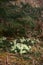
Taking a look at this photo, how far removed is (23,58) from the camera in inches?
259

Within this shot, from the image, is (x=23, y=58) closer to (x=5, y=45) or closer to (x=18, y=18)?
(x=5, y=45)

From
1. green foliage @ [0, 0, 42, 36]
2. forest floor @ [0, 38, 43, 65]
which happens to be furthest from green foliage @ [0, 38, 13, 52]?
green foliage @ [0, 0, 42, 36]

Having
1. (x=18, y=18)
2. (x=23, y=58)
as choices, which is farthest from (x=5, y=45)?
(x=18, y=18)

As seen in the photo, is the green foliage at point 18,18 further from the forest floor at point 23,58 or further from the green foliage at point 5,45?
the forest floor at point 23,58

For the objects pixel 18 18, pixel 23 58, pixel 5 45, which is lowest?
pixel 23 58

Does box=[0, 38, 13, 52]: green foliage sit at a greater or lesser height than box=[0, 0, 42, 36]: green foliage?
lesser

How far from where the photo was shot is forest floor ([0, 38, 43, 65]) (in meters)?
6.29

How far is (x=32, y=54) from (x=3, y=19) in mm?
2212

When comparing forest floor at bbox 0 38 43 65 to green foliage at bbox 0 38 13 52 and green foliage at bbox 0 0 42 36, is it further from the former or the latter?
green foliage at bbox 0 0 42 36

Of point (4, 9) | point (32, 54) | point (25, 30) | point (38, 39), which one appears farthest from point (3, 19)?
point (32, 54)

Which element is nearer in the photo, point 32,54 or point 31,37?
point 32,54

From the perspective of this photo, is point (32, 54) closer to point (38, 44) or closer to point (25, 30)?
point (38, 44)

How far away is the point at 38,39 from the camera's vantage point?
315 inches

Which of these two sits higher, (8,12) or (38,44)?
(8,12)
